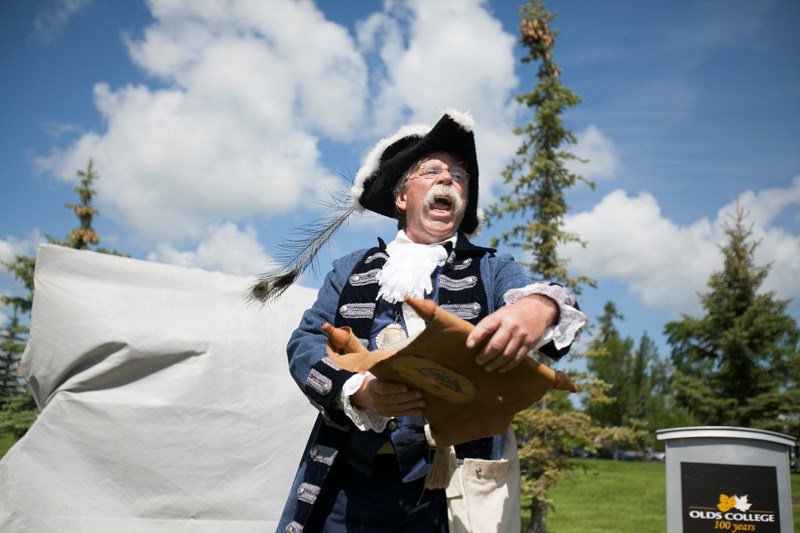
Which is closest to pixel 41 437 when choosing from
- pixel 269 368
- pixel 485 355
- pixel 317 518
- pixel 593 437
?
pixel 269 368

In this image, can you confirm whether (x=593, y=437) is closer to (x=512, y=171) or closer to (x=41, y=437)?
(x=512, y=171)

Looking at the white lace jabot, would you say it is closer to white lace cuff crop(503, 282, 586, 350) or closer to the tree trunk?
white lace cuff crop(503, 282, 586, 350)

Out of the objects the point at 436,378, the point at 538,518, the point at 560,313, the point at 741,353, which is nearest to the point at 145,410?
the point at 436,378

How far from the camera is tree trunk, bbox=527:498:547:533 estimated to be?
792 centimetres

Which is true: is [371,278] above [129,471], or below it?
above

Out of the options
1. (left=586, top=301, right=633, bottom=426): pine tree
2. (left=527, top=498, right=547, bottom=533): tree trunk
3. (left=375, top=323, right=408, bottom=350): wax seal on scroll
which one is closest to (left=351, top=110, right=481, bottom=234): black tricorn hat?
(left=375, top=323, right=408, bottom=350): wax seal on scroll

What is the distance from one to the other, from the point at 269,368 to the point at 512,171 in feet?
16.8

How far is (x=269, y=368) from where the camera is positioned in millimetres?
5199

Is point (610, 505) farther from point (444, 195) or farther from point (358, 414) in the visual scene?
point (358, 414)

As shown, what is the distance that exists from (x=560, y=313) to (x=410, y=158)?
3.67ft

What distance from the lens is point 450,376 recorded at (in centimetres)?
133

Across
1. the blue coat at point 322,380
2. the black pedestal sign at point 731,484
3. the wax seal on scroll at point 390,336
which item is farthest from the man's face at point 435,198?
the black pedestal sign at point 731,484

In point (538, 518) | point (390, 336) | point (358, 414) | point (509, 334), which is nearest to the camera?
point (509, 334)

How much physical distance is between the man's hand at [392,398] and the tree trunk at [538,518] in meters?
7.21
